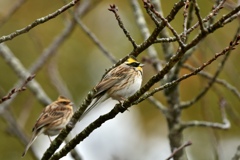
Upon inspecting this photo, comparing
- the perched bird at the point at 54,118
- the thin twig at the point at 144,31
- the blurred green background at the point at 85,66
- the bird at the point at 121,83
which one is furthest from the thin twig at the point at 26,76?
the blurred green background at the point at 85,66

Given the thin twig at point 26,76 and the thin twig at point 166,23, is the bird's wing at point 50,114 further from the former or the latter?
the thin twig at point 166,23

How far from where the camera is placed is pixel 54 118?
726 centimetres

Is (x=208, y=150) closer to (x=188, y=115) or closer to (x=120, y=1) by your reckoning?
(x=188, y=115)

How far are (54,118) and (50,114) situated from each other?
0.10 metres

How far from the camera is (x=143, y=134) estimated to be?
13750mm

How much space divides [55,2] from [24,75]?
198 inches

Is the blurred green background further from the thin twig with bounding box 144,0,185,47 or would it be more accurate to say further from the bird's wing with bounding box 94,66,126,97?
the thin twig with bounding box 144,0,185,47

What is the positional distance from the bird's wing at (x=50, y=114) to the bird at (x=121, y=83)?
125 cm

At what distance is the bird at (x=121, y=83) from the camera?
5.55m

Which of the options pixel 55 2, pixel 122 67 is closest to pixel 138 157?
pixel 55 2

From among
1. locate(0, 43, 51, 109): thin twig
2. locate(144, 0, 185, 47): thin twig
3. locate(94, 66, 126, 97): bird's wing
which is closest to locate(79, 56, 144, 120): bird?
locate(94, 66, 126, 97): bird's wing

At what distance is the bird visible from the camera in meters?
5.55

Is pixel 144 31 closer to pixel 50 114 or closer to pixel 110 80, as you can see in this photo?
pixel 50 114

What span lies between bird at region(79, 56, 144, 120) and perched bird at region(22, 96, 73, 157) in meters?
1.26
